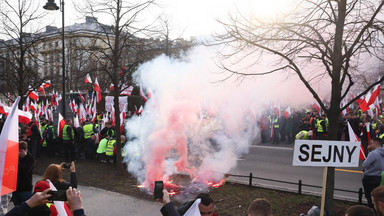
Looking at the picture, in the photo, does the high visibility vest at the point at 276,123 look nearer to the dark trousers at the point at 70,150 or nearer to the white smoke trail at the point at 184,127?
the white smoke trail at the point at 184,127

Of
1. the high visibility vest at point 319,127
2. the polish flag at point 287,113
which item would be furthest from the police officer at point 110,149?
the polish flag at point 287,113

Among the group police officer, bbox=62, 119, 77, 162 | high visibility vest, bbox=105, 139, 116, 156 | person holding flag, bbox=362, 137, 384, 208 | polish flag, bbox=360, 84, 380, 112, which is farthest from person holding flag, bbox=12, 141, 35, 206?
polish flag, bbox=360, 84, 380, 112

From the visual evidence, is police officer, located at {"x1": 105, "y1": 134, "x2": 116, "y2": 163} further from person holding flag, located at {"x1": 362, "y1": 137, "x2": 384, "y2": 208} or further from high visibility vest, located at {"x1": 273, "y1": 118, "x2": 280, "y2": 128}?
high visibility vest, located at {"x1": 273, "y1": 118, "x2": 280, "y2": 128}

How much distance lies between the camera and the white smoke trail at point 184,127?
335 inches

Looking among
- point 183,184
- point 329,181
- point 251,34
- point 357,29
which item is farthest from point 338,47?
point 183,184

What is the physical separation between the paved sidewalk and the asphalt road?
328cm

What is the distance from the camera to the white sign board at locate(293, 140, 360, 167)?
4516 millimetres

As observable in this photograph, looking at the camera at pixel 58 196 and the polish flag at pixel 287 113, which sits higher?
the polish flag at pixel 287 113

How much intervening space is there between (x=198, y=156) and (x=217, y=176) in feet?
3.63

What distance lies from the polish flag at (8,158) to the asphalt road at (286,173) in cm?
669

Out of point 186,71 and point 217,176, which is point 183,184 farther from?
point 186,71

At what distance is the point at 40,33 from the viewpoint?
40.6 ft

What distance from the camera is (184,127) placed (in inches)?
344

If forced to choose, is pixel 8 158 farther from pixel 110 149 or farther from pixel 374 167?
pixel 110 149
